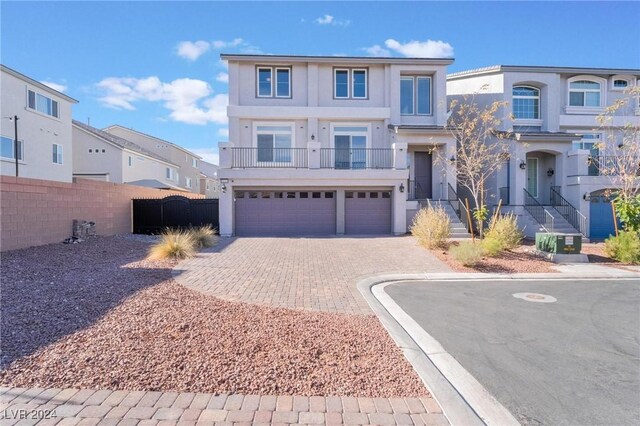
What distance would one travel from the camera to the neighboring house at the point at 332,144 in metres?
17.3

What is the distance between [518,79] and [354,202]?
39.7 feet

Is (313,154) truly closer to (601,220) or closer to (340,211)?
(340,211)

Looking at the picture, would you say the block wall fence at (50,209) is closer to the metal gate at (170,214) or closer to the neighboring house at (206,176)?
the metal gate at (170,214)

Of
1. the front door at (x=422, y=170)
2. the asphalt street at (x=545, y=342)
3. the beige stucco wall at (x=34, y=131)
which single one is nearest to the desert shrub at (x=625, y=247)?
the asphalt street at (x=545, y=342)

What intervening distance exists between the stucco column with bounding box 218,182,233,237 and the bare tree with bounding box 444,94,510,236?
1075cm

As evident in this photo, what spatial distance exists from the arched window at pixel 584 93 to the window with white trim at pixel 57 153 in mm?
33622

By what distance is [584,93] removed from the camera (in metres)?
21.4

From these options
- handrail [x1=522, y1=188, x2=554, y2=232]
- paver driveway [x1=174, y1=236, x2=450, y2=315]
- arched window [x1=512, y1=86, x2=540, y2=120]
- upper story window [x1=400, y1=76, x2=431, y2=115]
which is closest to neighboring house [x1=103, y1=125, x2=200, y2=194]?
upper story window [x1=400, y1=76, x2=431, y2=115]

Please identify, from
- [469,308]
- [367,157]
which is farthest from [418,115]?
[469,308]

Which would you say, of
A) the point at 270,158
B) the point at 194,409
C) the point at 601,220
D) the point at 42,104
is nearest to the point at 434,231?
the point at 270,158

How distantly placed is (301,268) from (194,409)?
22.4 feet

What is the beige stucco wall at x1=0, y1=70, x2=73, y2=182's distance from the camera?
64.8 ft

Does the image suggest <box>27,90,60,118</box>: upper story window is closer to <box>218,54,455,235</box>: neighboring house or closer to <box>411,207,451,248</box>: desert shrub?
<box>218,54,455,235</box>: neighboring house

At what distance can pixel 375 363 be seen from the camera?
4.11m
